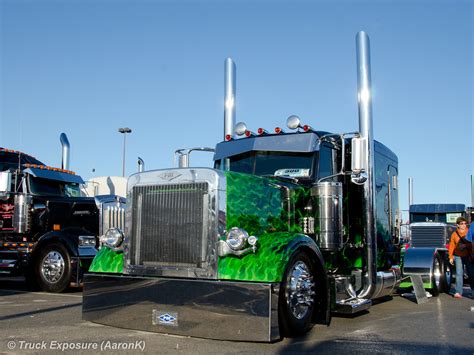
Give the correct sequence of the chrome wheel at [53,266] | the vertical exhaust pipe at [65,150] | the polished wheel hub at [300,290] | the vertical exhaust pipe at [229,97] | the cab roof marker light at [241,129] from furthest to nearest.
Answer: the vertical exhaust pipe at [65,150], the vertical exhaust pipe at [229,97], the chrome wheel at [53,266], the cab roof marker light at [241,129], the polished wheel hub at [300,290]

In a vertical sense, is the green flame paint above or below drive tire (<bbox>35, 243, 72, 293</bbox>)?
above

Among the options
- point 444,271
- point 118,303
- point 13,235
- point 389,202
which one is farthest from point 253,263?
point 13,235

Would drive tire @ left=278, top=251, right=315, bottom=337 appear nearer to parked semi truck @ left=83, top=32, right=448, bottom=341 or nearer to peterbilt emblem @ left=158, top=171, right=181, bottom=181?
parked semi truck @ left=83, top=32, right=448, bottom=341

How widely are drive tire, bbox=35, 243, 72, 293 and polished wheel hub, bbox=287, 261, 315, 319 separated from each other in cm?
558

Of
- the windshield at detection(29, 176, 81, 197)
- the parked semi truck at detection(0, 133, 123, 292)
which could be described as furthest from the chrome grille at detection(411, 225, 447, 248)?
the windshield at detection(29, 176, 81, 197)

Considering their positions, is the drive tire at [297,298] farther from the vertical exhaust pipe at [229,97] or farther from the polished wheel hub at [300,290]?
the vertical exhaust pipe at [229,97]

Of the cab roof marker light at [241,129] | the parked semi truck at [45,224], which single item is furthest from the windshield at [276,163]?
the parked semi truck at [45,224]

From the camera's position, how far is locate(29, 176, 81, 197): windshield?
37.9 ft

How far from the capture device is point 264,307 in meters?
4.90

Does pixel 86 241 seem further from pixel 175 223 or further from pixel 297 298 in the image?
pixel 297 298

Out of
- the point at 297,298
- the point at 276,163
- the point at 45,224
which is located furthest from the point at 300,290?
the point at 45,224

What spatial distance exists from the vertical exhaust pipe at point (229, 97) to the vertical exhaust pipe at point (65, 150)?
7650 millimetres

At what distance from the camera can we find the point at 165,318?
5289 millimetres

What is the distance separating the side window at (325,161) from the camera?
707cm
